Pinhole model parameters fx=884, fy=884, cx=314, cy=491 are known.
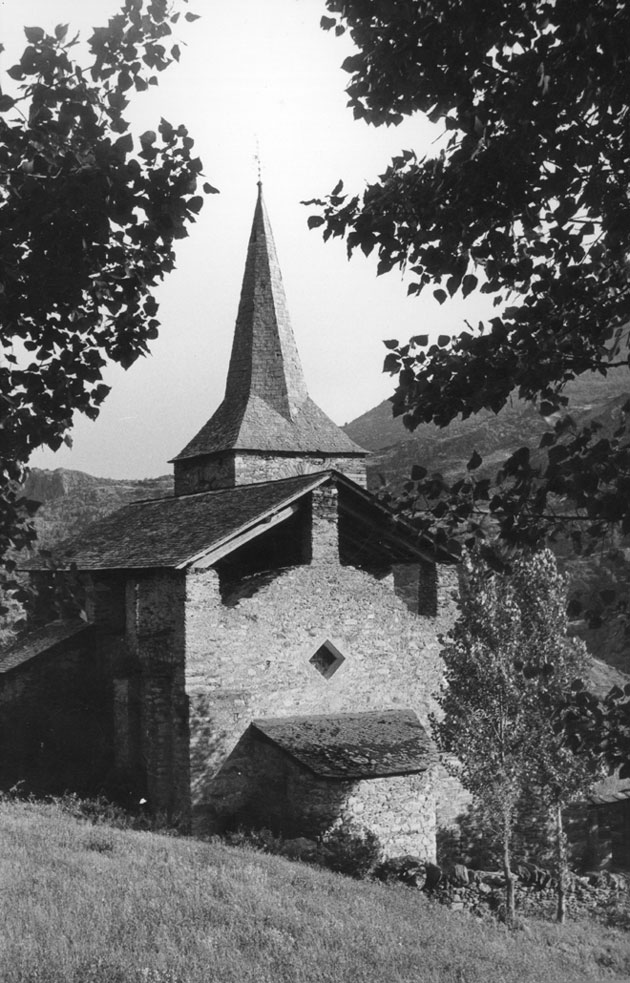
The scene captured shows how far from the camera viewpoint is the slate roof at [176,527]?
667 inches

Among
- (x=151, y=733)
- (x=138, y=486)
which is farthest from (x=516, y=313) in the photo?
(x=138, y=486)

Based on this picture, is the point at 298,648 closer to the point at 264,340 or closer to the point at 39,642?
Result: the point at 39,642

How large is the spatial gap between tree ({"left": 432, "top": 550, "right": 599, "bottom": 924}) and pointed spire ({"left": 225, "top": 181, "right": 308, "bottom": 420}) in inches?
485

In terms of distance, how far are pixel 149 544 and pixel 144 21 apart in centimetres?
1362

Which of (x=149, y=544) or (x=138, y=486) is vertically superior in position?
(x=138, y=486)

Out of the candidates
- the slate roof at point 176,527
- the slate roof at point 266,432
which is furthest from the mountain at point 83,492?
the slate roof at point 176,527

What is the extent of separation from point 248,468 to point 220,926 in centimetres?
1670

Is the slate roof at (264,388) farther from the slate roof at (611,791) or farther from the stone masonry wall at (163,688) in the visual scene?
the slate roof at (611,791)

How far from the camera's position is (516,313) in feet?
18.8

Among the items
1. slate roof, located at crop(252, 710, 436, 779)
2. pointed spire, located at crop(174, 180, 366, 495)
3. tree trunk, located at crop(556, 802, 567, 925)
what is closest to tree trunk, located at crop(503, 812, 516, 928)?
tree trunk, located at crop(556, 802, 567, 925)

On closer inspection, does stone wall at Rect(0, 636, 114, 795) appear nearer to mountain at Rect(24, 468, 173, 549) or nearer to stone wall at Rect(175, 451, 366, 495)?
stone wall at Rect(175, 451, 366, 495)

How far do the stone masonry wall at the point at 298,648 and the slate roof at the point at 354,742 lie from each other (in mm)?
380

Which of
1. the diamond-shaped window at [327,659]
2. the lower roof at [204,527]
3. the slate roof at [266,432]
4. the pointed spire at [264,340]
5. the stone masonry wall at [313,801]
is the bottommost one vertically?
the stone masonry wall at [313,801]

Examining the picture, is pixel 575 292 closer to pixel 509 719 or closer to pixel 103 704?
pixel 509 719
